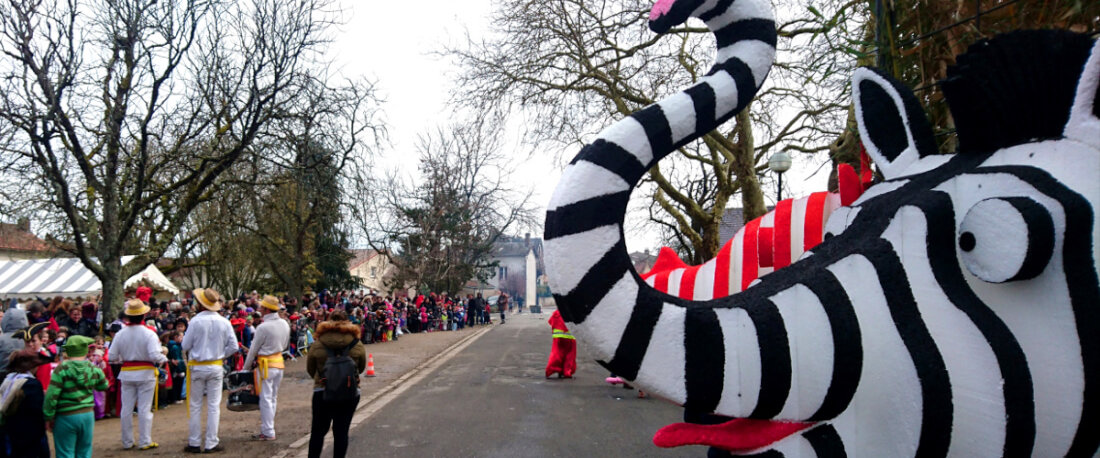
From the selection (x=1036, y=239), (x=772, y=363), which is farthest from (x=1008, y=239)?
(x=772, y=363)

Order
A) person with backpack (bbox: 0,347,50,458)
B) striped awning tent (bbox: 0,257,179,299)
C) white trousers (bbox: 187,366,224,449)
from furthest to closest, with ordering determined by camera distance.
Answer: striped awning tent (bbox: 0,257,179,299), white trousers (bbox: 187,366,224,449), person with backpack (bbox: 0,347,50,458)

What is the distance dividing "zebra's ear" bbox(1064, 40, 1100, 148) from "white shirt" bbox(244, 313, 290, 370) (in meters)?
7.14

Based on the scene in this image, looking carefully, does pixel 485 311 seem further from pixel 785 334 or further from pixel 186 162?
pixel 785 334

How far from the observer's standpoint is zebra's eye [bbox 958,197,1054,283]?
1560 millimetres

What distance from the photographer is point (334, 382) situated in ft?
19.8

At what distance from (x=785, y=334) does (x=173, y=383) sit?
10.8 metres

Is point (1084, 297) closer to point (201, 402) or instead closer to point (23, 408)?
point (23, 408)

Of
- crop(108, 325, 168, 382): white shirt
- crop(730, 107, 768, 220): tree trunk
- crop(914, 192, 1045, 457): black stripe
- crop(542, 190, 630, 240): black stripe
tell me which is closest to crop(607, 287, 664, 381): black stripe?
crop(542, 190, 630, 240): black stripe

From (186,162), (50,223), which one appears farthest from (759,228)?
(50,223)

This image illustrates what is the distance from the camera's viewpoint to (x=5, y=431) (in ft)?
18.1

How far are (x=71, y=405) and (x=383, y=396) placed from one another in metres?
5.49

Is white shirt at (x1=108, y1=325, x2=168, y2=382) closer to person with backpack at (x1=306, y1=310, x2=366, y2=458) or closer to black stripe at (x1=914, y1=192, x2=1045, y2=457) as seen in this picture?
person with backpack at (x1=306, y1=310, x2=366, y2=458)

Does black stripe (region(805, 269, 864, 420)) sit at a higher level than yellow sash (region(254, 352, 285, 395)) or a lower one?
higher

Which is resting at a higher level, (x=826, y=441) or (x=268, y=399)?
(x=826, y=441)
